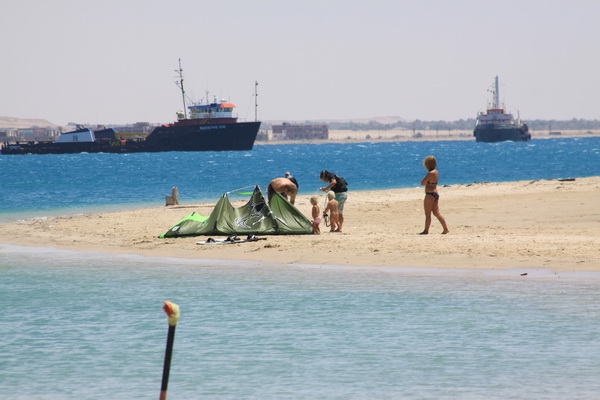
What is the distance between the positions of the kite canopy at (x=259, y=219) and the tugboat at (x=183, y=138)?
118502mm

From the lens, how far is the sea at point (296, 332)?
353 inches

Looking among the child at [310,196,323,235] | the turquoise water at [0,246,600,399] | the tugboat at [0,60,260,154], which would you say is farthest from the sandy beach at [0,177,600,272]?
the tugboat at [0,60,260,154]

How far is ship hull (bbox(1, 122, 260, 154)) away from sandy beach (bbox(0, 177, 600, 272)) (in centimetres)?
11063

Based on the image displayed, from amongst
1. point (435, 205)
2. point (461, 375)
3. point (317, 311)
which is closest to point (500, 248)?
point (435, 205)

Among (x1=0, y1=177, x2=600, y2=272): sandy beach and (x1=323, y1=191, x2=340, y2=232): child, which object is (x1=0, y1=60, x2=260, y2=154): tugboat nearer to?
(x1=0, y1=177, x2=600, y2=272): sandy beach

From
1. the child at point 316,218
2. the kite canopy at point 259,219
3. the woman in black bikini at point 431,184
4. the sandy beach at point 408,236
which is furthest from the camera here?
the kite canopy at point 259,219

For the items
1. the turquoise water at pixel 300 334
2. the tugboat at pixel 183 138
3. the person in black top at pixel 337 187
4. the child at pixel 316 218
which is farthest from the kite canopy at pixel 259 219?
the tugboat at pixel 183 138

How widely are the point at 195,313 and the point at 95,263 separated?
5385mm

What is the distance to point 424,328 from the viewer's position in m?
11.3

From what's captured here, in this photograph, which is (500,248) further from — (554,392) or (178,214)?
(178,214)

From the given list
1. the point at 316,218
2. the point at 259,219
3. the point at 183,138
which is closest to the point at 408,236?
the point at 316,218

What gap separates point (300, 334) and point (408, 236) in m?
7.44

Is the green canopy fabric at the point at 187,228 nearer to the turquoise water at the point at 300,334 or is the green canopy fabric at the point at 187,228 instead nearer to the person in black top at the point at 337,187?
the person in black top at the point at 337,187

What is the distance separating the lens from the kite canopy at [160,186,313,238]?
19.0m
